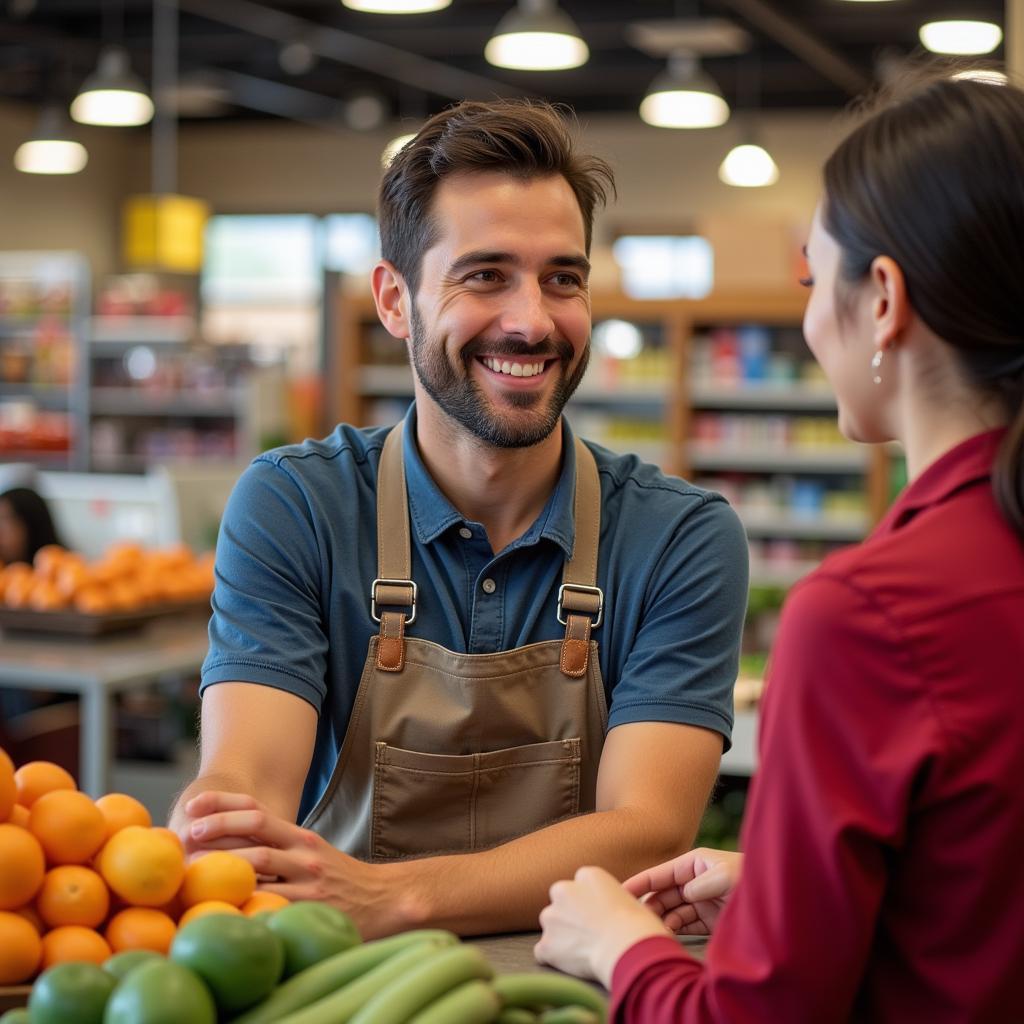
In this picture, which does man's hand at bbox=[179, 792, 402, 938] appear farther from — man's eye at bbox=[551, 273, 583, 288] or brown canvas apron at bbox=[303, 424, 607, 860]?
man's eye at bbox=[551, 273, 583, 288]

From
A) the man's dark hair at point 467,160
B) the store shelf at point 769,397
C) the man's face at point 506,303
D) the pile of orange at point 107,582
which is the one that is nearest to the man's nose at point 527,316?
the man's face at point 506,303

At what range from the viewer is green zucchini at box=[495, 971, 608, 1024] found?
1.14 meters

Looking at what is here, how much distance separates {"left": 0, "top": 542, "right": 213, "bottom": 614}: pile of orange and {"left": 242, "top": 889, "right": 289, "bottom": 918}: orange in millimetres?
3061

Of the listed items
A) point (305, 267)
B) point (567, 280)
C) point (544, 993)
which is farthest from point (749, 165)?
point (544, 993)

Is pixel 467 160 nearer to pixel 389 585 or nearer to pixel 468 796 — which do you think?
pixel 389 585

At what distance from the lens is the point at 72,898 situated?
4.38ft

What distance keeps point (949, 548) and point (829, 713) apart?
0.15m

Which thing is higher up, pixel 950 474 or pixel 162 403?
pixel 162 403

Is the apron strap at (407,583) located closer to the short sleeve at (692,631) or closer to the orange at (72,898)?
the short sleeve at (692,631)

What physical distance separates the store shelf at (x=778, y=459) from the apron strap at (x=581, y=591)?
682 centimetres

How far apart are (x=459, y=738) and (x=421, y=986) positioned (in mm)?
884

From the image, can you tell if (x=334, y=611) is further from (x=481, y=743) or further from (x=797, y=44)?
(x=797, y=44)

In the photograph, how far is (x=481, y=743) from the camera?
1997mm

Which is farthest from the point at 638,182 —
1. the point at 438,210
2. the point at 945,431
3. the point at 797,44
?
the point at 945,431
